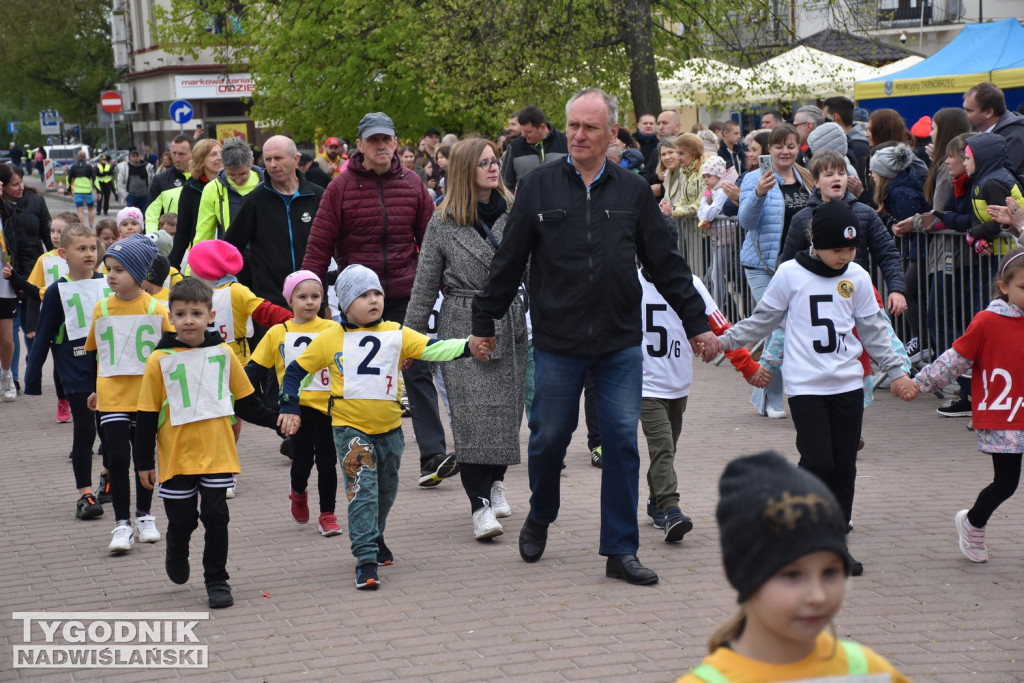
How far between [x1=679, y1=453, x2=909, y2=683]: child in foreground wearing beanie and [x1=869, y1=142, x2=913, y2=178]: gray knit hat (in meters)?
9.01

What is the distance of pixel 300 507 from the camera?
24.7 ft

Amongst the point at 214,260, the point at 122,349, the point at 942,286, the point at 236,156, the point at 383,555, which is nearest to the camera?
the point at 383,555

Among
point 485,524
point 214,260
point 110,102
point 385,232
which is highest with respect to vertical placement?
→ point 110,102

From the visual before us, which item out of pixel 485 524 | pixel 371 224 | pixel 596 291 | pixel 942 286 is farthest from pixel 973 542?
pixel 942 286

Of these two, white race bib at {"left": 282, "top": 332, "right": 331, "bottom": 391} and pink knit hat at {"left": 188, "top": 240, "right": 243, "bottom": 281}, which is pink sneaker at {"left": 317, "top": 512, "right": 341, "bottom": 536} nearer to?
white race bib at {"left": 282, "top": 332, "right": 331, "bottom": 391}

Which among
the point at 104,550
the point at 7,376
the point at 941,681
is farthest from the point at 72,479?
the point at 941,681

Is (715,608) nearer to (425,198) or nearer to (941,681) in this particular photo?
(941,681)

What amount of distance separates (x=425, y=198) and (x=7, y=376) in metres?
6.69

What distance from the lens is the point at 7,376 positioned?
13211 mm

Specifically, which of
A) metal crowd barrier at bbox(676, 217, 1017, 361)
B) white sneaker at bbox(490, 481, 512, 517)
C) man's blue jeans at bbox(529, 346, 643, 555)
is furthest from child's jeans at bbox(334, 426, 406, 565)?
metal crowd barrier at bbox(676, 217, 1017, 361)

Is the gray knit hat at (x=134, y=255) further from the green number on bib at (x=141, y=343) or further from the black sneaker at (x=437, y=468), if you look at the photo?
the black sneaker at (x=437, y=468)

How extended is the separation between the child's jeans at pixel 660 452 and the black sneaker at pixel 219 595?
221 centimetres

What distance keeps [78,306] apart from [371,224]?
185 cm

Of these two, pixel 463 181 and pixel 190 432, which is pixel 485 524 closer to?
pixel 190 432
